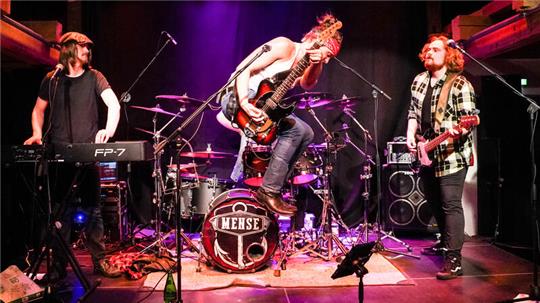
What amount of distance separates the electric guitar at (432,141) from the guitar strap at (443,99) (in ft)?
0.48

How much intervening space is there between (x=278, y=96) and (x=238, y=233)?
136cm

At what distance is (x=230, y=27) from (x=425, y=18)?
8.59ft

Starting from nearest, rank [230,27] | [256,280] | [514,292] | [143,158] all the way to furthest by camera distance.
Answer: [143,158] < [514,292] < [256,280] < [230,27]

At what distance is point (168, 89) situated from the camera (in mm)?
6613

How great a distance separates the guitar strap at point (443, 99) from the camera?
14.8ft

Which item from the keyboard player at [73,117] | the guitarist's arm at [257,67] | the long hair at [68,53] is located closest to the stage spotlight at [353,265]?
the guitarist's arm at [257,67]

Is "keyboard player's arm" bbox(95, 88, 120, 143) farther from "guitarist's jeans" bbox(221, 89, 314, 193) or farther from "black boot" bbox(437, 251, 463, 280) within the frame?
"black boot" bbox(437, 251, 463, 280)

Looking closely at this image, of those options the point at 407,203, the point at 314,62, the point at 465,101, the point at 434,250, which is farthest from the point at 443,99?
the point at 407,203

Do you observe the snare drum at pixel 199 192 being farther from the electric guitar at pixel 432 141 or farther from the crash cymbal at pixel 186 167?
the electric guitar at pixel 432 141

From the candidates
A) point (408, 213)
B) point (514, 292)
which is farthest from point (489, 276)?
point (408, 213)

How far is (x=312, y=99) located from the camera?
502 cm

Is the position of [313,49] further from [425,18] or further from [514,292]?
[425,18]

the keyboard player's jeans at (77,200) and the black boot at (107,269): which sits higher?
the keyboard player's jeans at (77,200)

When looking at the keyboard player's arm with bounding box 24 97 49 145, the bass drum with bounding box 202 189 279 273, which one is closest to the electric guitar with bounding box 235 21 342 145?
the bass drum with bounding box 202 189 279 273
